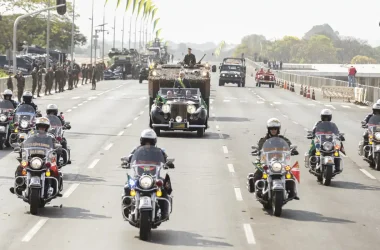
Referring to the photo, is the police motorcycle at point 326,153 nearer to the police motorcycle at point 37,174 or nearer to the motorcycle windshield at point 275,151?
the motorcycle windshield at point 275,151

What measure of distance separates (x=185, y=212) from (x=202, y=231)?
2.00 meters

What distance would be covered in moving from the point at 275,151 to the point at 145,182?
3.45m

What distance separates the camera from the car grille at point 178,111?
33.4m

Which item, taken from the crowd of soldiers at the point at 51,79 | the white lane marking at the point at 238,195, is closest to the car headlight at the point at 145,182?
the white lane marking at the point at 238,195

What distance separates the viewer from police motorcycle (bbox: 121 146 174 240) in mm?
13977

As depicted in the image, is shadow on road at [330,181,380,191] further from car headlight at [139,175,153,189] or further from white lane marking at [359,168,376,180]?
car headlight at [139,175,153,189]

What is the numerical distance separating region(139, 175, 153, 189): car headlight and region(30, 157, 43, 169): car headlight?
2621mm

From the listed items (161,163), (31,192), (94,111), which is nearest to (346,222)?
(161,163)

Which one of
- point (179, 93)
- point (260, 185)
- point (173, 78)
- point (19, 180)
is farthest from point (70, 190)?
point (173, 78)

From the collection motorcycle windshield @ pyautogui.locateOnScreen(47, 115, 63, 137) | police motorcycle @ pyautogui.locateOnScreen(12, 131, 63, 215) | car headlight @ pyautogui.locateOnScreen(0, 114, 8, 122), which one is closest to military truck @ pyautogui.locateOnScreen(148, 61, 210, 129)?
car headlight @ pyautogui.locateOnScreen(0, 114, 8, 122)

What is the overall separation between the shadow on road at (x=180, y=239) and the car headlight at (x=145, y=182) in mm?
804

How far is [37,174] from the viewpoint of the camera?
634 inches

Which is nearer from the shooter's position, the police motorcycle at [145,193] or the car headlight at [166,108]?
the police motorcycle at [145,193]

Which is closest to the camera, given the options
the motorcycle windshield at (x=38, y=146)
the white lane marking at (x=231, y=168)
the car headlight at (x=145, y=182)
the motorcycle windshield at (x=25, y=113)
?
the car headlight at (x=145, y=182)
